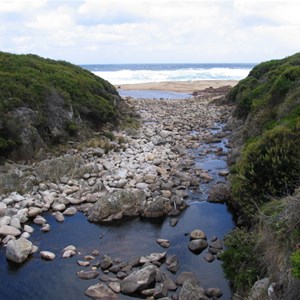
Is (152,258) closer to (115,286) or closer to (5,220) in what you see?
(115,286)

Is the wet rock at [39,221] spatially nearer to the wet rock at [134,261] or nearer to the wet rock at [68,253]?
the wet rock at [68,253]

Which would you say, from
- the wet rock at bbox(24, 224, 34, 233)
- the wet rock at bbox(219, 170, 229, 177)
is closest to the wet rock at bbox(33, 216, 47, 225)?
the wet rock at bbox(24, 224, 34, 233)

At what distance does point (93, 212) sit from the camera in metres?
12.4

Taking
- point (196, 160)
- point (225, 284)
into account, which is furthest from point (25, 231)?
point (196, 160)

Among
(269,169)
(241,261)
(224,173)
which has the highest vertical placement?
(269,169)

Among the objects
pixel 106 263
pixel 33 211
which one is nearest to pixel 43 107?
pixel 33 211

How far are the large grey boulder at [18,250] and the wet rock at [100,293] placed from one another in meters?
2.42

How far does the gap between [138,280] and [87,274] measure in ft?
4.57

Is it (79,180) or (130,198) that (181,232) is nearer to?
(130,198)

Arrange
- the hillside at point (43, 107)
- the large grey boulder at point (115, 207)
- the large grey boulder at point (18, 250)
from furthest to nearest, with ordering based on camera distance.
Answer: the hillside at point (43, 107) < the large grey boulder at point (115, 207) < the large grey boulder at point (18, 250)

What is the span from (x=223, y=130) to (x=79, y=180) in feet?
45.1

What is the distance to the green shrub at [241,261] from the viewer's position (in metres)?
7.96

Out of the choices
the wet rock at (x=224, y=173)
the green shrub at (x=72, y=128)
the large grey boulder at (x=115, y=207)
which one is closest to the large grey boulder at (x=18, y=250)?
the large grey boulder at (x=115, y=207)

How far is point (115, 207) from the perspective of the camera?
12477 millimetres
